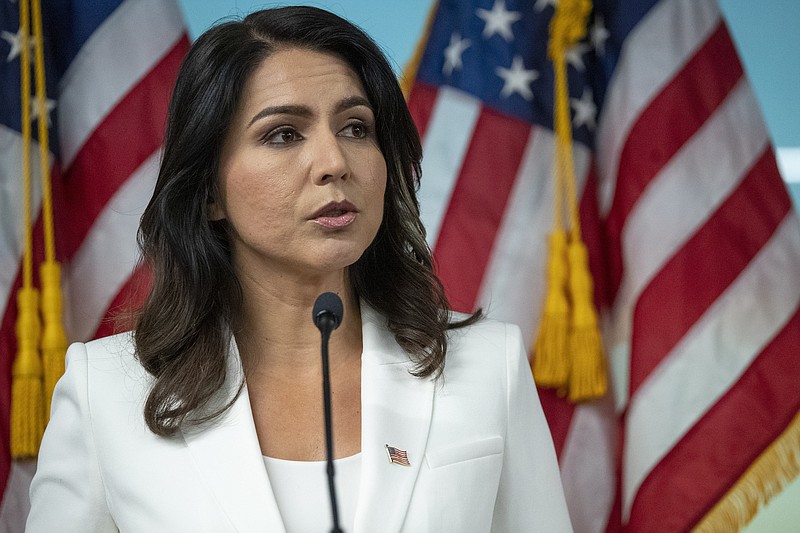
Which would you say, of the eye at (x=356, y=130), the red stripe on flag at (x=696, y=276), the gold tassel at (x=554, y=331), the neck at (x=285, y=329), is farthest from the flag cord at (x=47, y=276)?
the red stripe on flag at (x=696, y=276)

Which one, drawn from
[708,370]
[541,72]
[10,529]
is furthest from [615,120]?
[10,529]

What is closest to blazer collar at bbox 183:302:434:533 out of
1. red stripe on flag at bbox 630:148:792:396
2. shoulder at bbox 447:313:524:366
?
shoulder at bbox 447:313:524:366

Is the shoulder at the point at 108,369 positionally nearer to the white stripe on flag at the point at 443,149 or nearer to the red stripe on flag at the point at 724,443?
the white stripe on flag at the point at 443,149

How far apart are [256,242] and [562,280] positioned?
3.85 feet

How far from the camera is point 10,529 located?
246 centimetres

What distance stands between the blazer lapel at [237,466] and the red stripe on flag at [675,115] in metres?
1.39

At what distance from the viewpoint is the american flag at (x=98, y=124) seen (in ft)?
8.48

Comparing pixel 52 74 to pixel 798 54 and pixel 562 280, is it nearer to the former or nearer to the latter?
pixel 562 280

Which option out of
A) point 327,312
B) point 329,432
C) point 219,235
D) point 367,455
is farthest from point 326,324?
point 219,235

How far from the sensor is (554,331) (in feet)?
8.62

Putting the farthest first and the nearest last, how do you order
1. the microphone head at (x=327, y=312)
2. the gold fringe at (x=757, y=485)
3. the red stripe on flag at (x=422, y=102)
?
the red stripe on flag at (x=422, y=102), the gold fringe at (x=757, y=485), the microphone head at (x=327, y=312)

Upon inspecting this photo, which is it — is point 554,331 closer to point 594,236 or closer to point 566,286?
point 566,286

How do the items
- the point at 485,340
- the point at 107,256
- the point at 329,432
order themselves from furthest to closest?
the point at 107,256, the point at 485,340, the point at 329,432

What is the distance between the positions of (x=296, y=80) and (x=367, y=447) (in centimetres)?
61
